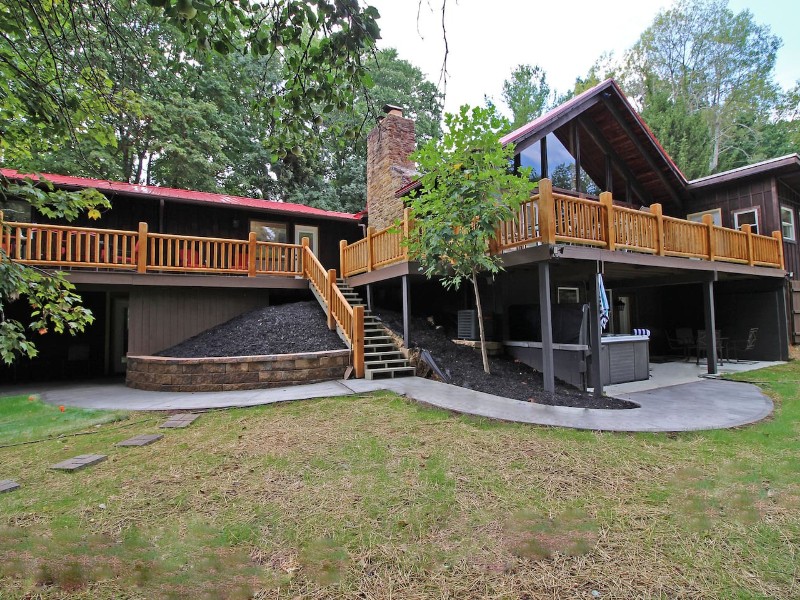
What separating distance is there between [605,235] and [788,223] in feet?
32.7

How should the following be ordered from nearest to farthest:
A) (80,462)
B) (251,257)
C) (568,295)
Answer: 1. (80,462)
2. (251,257)
3. (568,295)

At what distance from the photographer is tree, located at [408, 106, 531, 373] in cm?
640

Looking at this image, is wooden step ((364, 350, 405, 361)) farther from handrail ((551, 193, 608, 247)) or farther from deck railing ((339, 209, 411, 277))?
handrail ((551, 193, 608, 247))

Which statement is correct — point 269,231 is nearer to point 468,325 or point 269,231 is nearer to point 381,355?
point 381,355

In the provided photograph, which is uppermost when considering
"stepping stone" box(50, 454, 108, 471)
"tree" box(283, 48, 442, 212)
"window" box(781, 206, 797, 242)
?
"tree" box(283, 48, 442, 212)

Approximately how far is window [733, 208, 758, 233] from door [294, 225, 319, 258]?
42.2 feet

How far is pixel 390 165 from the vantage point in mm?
11539

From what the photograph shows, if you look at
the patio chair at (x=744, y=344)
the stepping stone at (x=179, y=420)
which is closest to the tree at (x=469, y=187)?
the stepping stone at (x=179, y=420)

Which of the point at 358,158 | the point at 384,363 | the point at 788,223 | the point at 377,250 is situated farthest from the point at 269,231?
the point at 788,223

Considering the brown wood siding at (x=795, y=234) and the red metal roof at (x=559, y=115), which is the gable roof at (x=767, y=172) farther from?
the red metal roof at (x=559, y=115)

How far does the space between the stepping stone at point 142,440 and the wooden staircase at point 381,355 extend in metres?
3.88

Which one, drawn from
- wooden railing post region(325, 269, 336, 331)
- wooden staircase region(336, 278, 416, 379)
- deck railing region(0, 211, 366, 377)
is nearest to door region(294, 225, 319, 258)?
deck railing region(0, 211, 366, 377)

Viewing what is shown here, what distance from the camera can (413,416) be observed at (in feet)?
16.8

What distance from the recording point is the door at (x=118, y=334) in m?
11.0
